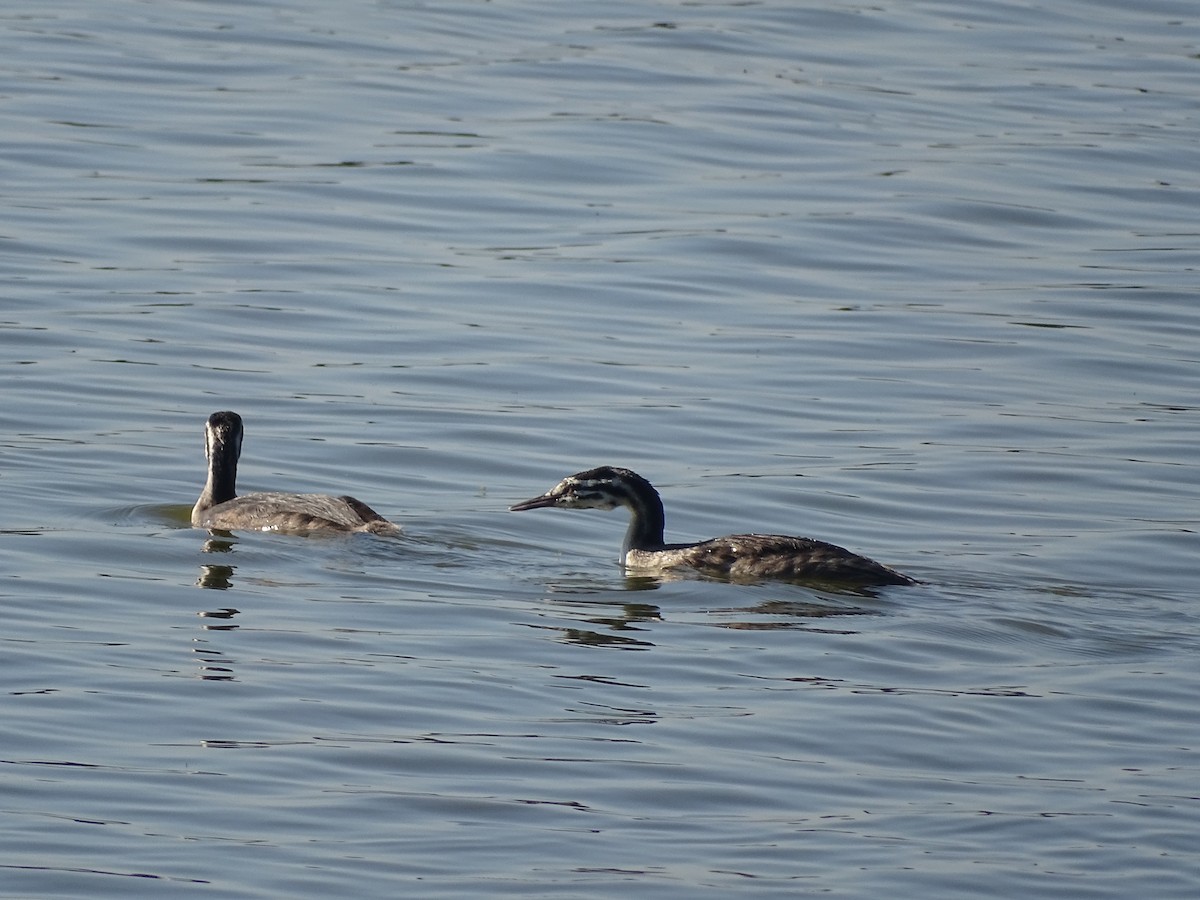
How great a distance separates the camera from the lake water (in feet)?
32.2

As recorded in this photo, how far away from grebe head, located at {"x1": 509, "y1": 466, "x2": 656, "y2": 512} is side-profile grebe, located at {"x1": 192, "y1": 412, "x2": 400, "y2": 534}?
1130 millimetres

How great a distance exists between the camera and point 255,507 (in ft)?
52.1

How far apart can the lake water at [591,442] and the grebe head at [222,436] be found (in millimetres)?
511

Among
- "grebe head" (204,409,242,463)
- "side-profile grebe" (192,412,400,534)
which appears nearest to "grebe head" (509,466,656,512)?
"side-profile grebe" (192,412,400,534)

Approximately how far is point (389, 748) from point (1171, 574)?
6791 mm

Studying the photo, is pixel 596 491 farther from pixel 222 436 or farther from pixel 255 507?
pixel 222 436

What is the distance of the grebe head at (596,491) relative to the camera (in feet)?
51.6

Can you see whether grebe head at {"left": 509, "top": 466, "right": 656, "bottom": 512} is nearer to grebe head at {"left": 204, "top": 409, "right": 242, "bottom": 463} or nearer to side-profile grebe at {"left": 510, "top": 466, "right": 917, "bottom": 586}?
side-profile grebe at {"left": 510, "top": 466, "right": 917, "bottom": 586}

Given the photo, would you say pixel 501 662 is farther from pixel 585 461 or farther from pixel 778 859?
pixel 585 461

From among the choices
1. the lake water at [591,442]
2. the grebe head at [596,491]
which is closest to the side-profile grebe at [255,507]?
the lake water at [591,442]

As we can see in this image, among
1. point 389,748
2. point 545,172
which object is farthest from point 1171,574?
point 545,172

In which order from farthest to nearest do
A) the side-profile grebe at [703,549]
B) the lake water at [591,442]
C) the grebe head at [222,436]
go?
the grebe head at [222,436] < the side-profile grebe at [703,549] < the lake water at [591,442]

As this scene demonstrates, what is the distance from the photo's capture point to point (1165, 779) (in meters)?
10.5

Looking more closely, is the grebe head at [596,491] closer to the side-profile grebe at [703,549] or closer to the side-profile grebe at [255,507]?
the side-profile grebe at [703,549]
